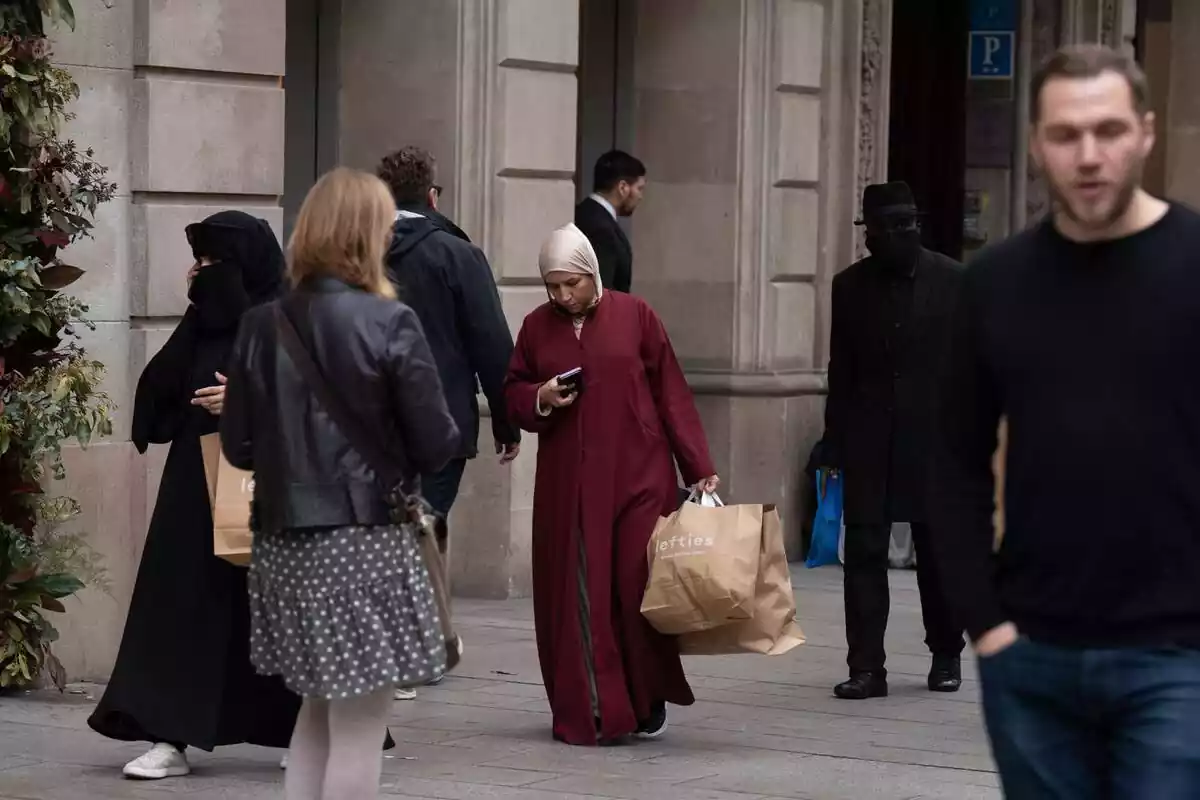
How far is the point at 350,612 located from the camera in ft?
17.7

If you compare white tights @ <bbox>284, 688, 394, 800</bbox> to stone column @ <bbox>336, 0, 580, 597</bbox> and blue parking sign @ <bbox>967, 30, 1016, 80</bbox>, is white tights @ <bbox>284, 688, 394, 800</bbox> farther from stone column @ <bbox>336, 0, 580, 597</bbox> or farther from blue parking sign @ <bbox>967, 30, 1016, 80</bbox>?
blue parking sign @ <bbox>967, 30, 1016, 80</bbox>

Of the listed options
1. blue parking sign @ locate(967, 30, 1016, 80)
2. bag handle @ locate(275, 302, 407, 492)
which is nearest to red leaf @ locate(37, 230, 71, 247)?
bag handle @ locate(275, 302, 407, 492)

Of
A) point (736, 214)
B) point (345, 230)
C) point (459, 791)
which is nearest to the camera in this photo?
point (345, 230)

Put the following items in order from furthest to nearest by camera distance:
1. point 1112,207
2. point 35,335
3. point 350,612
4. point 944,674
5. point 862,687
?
1. point 944,674
2. point 862,687
3. point 35,335
4. point 350,612
5. point 1112,207

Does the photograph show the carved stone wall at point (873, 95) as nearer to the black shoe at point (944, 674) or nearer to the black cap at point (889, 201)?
the black cap at point (889, 201)

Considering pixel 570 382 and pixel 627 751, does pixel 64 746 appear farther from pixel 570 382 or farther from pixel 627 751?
pixel 570 382

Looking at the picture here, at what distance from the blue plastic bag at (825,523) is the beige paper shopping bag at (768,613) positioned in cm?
588

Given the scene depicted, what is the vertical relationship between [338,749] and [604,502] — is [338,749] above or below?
below

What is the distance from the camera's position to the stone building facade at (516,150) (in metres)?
9.05

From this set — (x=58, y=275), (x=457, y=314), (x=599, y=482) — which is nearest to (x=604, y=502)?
(x=599, y=482)

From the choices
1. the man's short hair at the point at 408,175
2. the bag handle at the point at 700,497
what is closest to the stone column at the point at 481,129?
the man's short hair at the point at 408,175

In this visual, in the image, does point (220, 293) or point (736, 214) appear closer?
point (220, 293)

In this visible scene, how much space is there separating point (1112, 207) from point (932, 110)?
13344 millimetres

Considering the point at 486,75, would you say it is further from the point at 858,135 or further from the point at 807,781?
the point at 807,781
